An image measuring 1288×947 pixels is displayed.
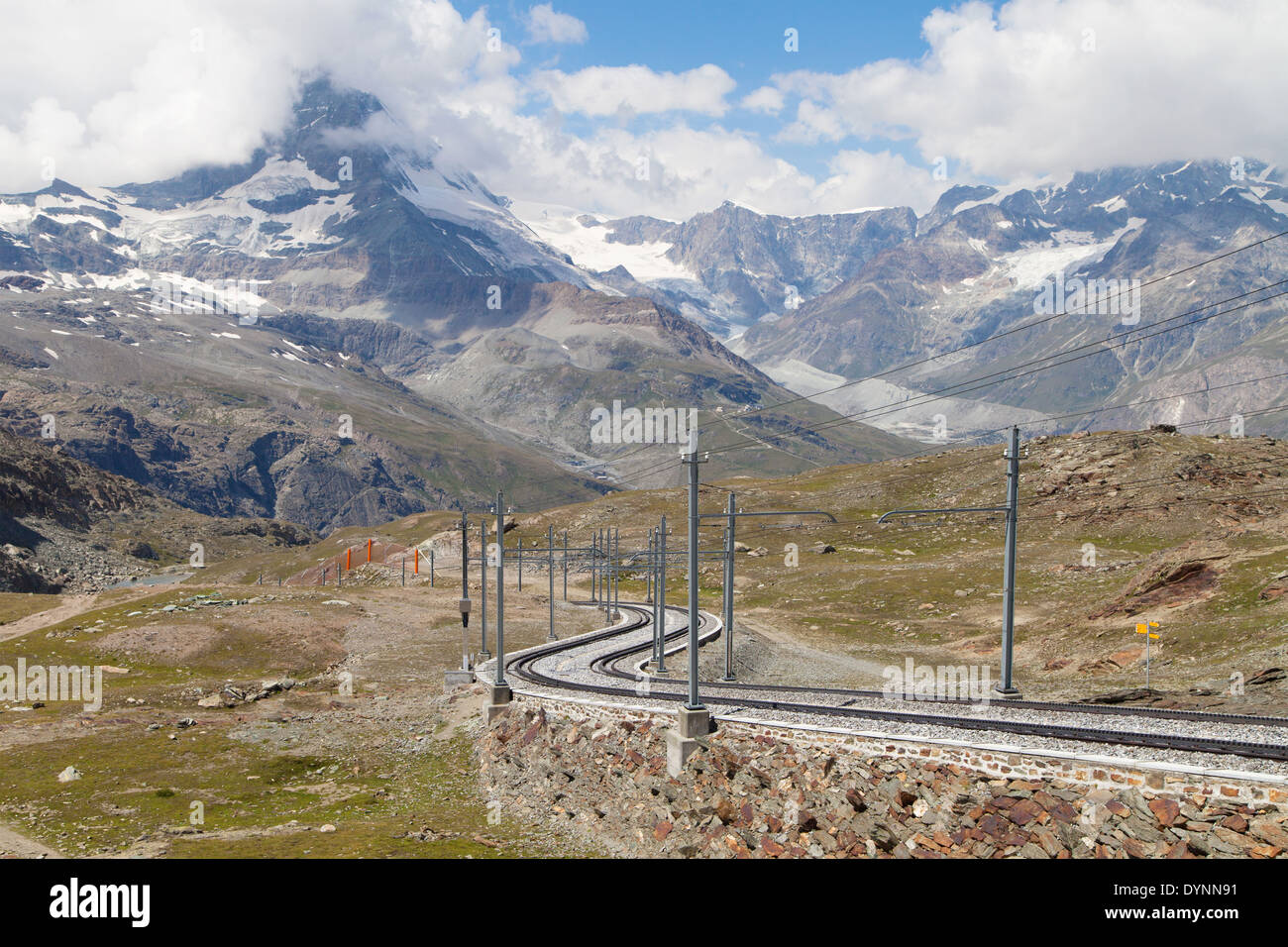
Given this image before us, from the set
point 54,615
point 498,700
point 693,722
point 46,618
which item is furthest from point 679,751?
point 54,615

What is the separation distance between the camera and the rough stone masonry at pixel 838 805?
966 inches

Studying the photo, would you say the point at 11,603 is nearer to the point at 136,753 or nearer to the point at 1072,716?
the point at 136,753

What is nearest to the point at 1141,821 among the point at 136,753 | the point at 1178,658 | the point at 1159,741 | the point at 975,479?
the point at 1159,741

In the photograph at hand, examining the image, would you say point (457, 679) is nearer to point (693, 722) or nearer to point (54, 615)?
point (693, 722)

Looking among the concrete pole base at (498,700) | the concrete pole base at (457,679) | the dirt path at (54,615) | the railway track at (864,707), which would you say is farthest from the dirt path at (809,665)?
the dirt path at (54,615)

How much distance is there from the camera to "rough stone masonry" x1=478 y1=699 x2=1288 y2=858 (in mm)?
24547

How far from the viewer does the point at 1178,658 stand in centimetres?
5509

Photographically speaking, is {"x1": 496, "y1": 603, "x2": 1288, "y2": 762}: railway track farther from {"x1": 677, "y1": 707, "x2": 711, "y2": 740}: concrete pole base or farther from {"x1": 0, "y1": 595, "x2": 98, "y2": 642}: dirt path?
{"x1": 0, "y1": 595, "x2": 98, "y2": 642}: dirt path

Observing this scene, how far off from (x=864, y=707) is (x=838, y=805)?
8.40m

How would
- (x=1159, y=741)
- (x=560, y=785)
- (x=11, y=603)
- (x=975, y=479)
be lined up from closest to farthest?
1. (x=1159, y=741)
2. (x=560, y=785)
3. (x=11, y=603)
4. (x=975, y=479)

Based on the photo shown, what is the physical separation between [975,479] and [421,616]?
337 feet

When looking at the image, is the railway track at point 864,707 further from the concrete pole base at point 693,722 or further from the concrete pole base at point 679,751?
the concrete pole base at point 679,751

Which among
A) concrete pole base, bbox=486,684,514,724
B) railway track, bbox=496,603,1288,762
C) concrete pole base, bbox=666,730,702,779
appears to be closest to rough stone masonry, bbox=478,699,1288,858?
concrete pole base, bbox=666,730,702,779

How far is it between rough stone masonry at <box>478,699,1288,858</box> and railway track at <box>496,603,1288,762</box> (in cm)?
229
